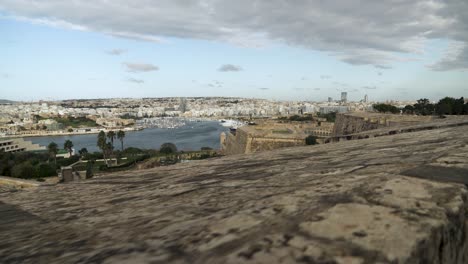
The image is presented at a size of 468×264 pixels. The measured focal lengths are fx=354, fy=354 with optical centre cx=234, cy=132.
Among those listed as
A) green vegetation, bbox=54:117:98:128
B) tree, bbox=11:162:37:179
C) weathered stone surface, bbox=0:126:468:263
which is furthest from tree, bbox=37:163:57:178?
green vegetation, bbox=54:117:98:128

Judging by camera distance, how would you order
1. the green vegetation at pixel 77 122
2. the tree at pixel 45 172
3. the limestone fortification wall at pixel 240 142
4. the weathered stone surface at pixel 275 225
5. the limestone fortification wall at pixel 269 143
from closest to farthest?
1. the weathered stone surface at pixel 275 225
2. the limestone fortification wall at pixel 269 143
3. the limestone fortification wall at pixel 240 142
4. the tree at pixel 45 172
5. the green vegetation at pixel 77 122

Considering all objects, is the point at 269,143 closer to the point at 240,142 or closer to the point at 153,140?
the point at 240,142

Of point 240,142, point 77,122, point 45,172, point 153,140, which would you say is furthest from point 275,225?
point 77,122

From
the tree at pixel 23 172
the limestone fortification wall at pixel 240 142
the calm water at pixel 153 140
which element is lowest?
the calm water at pixel 153 140

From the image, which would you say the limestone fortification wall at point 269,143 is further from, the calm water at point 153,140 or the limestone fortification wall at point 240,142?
the calm water at point 153,140

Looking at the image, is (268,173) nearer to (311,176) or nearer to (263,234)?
(311,176)

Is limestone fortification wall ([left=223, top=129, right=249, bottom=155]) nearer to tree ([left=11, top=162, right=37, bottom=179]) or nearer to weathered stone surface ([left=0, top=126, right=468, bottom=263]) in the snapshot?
tree ([left=11, top=162, right=37, bottom=179])

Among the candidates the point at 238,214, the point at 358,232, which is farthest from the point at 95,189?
the point at 358,232

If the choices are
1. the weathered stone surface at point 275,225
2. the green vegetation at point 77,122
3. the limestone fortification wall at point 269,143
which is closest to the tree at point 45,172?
the limestone fortification wall at point 269,143

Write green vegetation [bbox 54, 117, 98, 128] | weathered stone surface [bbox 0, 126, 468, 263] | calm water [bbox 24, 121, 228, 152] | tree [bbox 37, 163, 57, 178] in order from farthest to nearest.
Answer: green vegetation [bbox 54, 117, 98, 128] → calm water [bbox 24, 121, 228, 152] → tree [bbox 37, 163, 57, 178] → weathered stone surface [bbox 0, 126, 468, 263]
